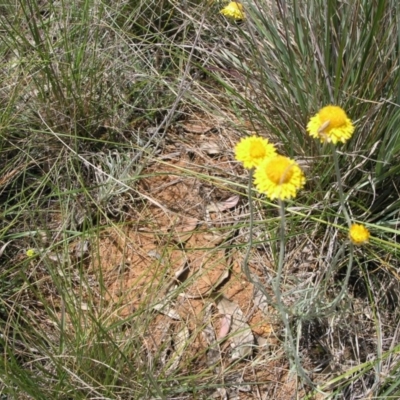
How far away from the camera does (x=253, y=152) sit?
1083 mm

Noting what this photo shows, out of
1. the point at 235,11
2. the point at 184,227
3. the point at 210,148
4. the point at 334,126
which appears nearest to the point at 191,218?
the point at 184,227

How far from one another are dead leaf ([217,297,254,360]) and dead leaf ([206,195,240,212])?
270 millimetres

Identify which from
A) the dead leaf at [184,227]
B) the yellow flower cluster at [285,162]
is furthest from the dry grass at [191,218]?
the yellow flower cluster at [285,162]

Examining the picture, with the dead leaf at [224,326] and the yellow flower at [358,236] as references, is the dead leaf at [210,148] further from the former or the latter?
the yellow flower at [358,236]

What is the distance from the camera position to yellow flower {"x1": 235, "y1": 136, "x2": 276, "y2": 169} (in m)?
1.08

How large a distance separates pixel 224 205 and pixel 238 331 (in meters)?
0.38

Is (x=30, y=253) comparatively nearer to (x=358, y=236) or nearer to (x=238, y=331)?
(x=238, y=331)

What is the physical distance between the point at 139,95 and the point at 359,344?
98 centimetres

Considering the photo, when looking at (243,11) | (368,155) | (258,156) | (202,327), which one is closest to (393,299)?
(368,155)

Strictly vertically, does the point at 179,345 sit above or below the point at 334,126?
below

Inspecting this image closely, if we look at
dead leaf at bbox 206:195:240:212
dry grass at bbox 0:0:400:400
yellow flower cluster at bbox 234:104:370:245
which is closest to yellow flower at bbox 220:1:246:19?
dry grass at bbox 0:0:400:400

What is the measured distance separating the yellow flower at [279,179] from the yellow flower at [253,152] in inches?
1.6

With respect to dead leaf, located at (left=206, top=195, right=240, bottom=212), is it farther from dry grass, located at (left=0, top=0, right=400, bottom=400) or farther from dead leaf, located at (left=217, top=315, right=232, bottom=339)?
dead leaf, located at (left=217, top=315, right=232, bottom=339)

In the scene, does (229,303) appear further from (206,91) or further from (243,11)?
(243,11)
